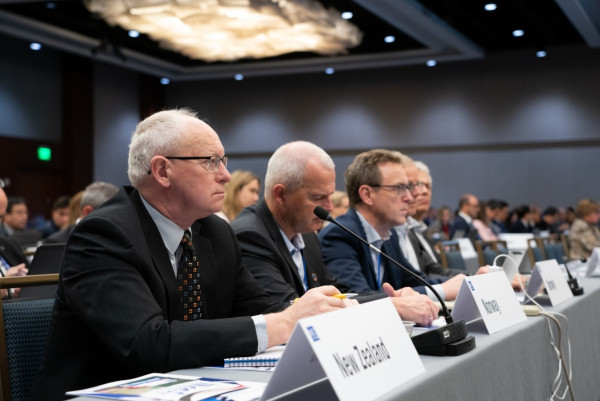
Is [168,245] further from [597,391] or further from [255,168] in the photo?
[255,168]

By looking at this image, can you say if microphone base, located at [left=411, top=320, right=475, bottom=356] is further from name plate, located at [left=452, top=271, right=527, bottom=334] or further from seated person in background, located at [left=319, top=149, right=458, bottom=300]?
seated person in background, located at [left=319, top=149, right=458, bottom=300]

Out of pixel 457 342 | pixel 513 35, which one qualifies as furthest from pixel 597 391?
pixel 513 35

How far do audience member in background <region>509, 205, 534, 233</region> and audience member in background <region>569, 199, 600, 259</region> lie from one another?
389 centimetres

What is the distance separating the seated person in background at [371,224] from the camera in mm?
2992

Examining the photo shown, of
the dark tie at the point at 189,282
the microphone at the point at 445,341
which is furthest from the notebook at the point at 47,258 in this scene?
the microphone at the point at 445,341

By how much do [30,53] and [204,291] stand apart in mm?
12015

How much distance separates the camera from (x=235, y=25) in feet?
36.4

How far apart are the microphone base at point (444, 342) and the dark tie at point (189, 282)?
0.55m

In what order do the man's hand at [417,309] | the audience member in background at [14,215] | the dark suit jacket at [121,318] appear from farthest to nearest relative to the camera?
the audience member in background at [14,215] < the man's hand at [417,309] < the dark suit jacket at [121,318]

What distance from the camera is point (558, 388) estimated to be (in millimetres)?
2236

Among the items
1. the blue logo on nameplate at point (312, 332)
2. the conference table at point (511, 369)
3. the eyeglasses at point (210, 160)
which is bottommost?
the conference table at point (511, 369)

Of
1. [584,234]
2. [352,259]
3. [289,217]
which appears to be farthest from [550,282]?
[584,234]

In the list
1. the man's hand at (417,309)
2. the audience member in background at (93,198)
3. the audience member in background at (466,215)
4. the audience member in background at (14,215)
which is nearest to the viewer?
the man's hand at (417,309)

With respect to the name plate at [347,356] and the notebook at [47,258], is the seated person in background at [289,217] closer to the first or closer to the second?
the name plate at [347,356]
